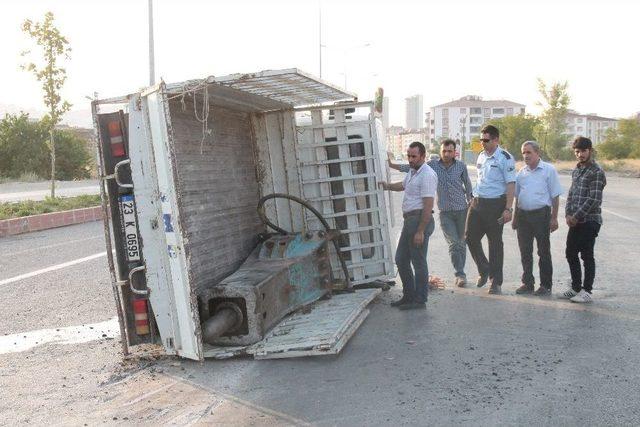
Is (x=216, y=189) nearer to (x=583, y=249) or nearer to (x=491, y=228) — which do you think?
(x=491, y=228)

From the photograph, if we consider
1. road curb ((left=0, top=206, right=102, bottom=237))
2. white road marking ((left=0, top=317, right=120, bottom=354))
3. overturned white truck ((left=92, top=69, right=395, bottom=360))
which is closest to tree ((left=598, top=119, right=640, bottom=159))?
road curb ((left=0, top=206, right=102, bottom=237))

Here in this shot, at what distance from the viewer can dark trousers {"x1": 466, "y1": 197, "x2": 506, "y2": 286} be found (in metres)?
7.34

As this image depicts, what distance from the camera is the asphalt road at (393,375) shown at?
411 cm

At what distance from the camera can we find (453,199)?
26.0 feet

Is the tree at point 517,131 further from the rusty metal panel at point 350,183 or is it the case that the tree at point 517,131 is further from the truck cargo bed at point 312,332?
the truck cargo bed at point 312,332

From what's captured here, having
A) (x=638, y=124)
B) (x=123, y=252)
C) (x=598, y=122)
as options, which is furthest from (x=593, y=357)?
(x=598, y=122)

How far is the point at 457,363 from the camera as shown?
16.3 feet

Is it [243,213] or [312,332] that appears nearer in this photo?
[312,332]

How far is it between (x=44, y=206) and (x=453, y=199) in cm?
1420

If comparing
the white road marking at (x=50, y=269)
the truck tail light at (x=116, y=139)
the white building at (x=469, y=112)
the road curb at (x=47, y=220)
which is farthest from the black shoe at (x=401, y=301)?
the white building at (x=469, y=112)

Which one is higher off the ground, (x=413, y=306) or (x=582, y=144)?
(x=582, y=144)

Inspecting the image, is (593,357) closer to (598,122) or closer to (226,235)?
(226,235)

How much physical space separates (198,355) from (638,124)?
80.5 m

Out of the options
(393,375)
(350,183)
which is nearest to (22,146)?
(350,183)
